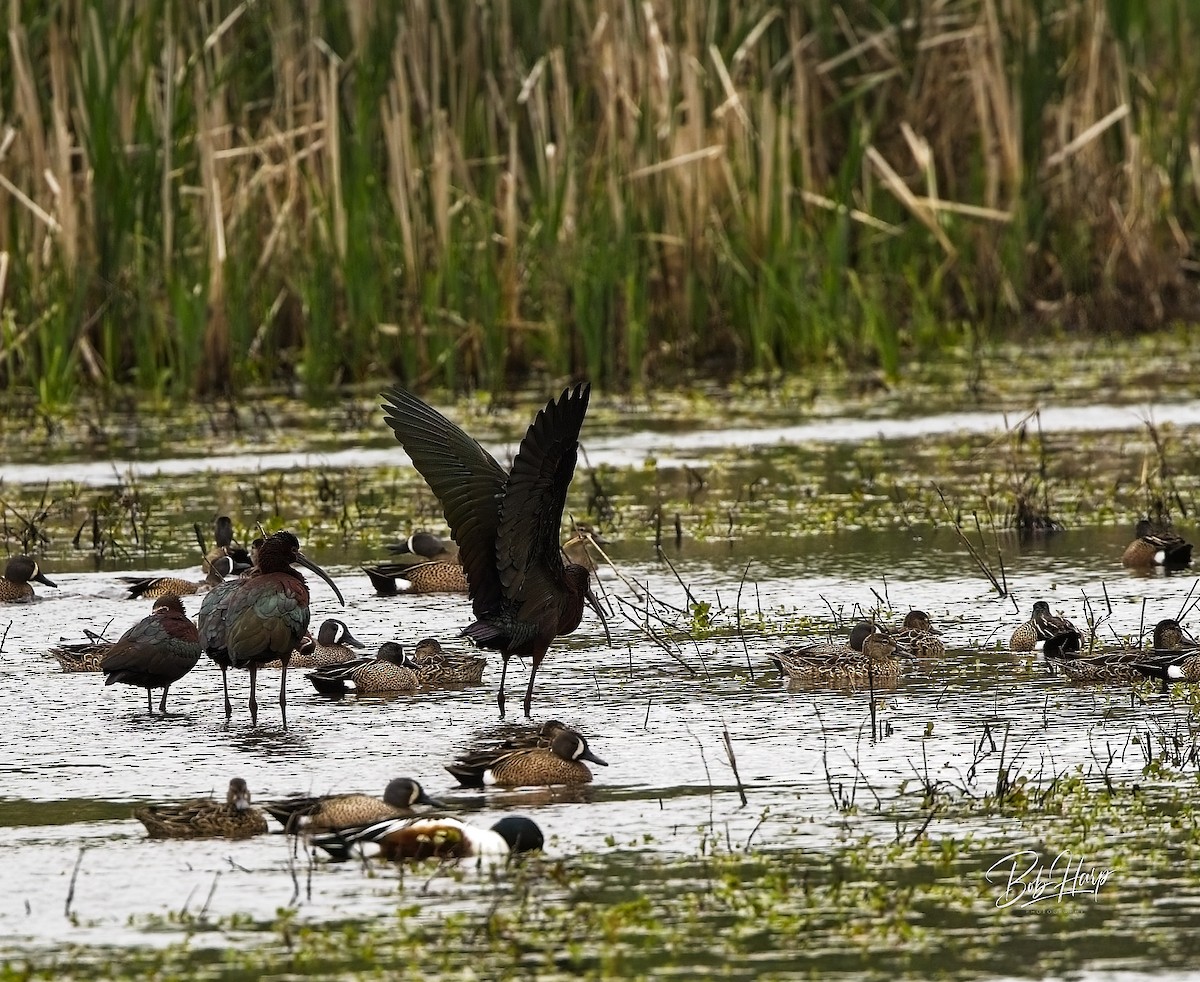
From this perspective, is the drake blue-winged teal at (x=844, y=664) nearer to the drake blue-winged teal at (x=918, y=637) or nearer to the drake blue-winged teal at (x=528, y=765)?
the drake blue-winged teal at (x=918, y=637)

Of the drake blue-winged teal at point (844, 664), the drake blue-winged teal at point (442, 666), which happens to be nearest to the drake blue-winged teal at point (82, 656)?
the drake blue-winged teal at point (442, 666)

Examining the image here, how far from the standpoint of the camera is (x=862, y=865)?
6.08m

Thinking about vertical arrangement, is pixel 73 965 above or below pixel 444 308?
below

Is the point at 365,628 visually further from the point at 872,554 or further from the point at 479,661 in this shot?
the point at 872,554

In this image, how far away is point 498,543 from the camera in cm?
814

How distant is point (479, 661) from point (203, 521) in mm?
4173

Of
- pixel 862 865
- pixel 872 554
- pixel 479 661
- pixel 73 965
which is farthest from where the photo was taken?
pixel 872 554

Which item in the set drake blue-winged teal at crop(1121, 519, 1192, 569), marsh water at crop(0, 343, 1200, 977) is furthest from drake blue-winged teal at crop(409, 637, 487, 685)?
drake blue-winged teal at crop(1121, 519, 1192, 569)

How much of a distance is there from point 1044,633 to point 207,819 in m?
3.66

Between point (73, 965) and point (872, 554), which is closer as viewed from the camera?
point (73, 965)

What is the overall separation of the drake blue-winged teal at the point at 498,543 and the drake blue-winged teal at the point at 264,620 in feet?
1.91

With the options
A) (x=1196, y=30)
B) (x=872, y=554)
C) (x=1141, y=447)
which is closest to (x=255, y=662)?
(x=872, y=554)

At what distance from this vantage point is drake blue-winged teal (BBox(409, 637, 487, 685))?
8.95 meters

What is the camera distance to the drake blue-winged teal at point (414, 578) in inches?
428
